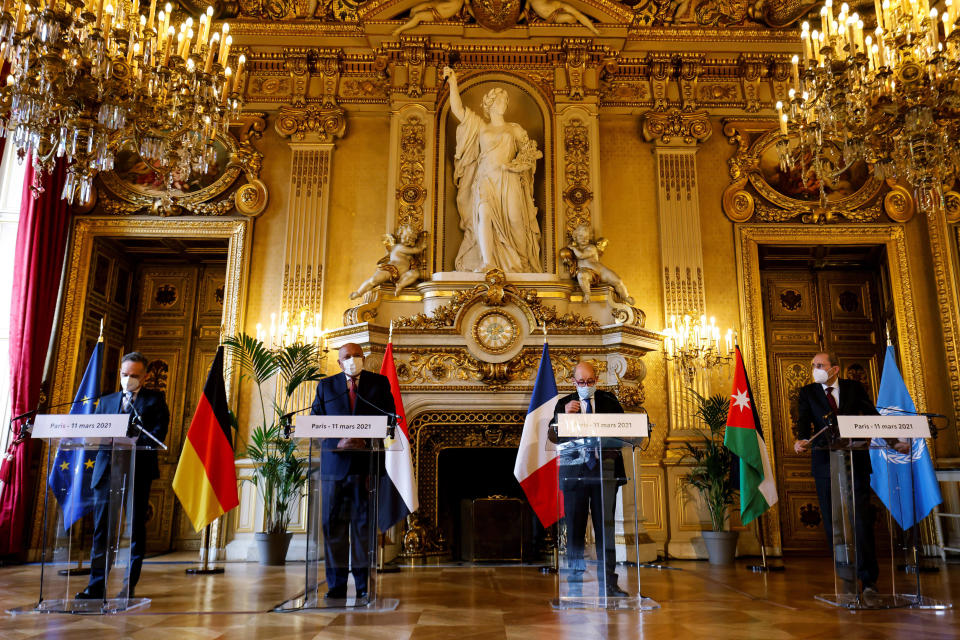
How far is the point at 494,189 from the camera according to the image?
795 centimetres

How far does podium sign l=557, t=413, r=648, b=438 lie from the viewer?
149 inches

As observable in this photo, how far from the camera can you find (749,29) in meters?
8.50

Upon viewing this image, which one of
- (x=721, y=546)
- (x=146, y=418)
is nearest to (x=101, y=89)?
(x=146, y=418)

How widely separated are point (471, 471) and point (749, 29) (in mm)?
5828

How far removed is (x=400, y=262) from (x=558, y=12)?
11.2 ft

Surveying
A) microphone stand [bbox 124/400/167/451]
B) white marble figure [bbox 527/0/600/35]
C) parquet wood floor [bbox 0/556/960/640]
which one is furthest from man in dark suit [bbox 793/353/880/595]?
white marble figure [bbox 527/0/600/35]

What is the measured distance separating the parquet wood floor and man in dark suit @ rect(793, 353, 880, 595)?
0.29 m

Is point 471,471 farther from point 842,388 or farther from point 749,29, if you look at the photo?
point 749,29

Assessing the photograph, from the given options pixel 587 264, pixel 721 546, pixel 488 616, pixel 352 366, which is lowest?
pixel 488 616

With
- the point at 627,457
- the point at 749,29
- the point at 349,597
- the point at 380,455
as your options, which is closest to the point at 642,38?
the point at 749,29

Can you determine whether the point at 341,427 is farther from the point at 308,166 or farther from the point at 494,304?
the point at 308,166

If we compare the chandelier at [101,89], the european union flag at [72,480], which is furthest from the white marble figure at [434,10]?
the european union flag at [72,480]

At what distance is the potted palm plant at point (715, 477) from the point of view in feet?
21.8

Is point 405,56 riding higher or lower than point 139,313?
higher
